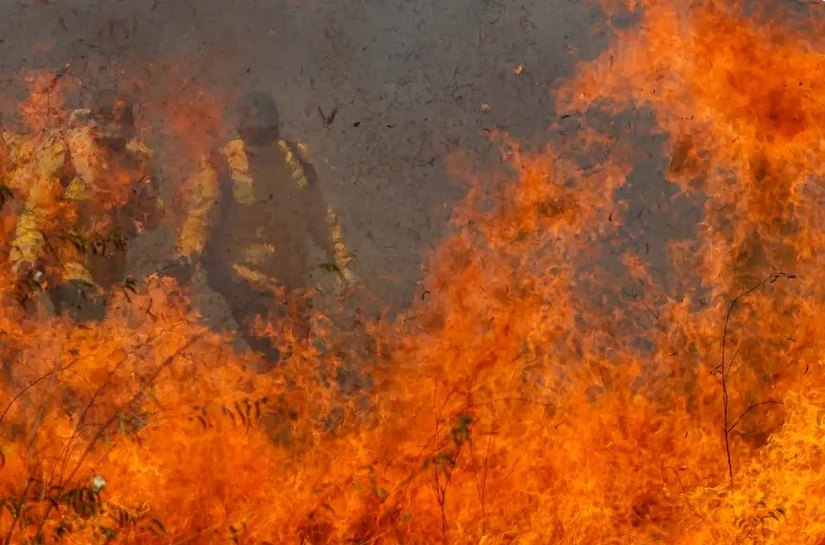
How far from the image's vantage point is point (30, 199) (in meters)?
Result: 3.88

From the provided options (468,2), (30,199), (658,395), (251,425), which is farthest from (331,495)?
(468,2)

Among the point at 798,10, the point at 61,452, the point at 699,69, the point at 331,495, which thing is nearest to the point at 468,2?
the point at 699,69

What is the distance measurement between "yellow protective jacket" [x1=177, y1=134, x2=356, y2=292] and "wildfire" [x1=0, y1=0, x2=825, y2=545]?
6cm

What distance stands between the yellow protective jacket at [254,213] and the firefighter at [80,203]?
6.4 inches

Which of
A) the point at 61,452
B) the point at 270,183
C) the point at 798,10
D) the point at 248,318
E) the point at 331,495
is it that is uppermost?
the point at 798,10

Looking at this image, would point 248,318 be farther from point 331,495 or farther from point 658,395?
point 658,395

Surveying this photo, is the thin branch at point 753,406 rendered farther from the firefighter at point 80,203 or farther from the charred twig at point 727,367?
the firefighter at point 80,203

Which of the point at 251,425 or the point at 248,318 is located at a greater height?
the point at 248,318

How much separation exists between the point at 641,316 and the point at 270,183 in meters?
1.51

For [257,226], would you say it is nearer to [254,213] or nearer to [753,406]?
[254,213]

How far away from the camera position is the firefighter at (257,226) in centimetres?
388

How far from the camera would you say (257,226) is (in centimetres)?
390

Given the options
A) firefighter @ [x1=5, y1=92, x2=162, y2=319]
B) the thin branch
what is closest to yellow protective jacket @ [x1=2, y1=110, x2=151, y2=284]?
firefighter @ [x1=5, y1=92, x2=162, y2=319]

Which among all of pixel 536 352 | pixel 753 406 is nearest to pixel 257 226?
pixel 536 352
